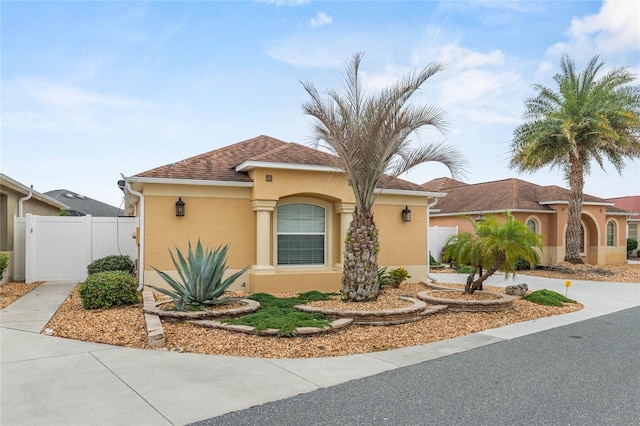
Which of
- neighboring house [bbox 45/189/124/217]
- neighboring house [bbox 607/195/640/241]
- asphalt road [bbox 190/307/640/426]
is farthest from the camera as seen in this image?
neighboring house [bbox 607/195/640/241]

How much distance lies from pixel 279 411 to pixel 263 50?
11.3 m

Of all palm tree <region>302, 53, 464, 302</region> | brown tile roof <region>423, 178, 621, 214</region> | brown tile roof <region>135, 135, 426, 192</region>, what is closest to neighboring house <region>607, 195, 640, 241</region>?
brown tile roof <region>423, 178, 621, 214</region>

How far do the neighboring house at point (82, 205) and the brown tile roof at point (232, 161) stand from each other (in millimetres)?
16284

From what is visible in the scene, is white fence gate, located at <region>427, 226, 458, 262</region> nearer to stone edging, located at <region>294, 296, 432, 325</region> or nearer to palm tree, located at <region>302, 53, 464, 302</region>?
palm tree, located at <region>302, 53, 464, 302</region>

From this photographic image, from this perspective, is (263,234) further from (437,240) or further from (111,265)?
(437,240)

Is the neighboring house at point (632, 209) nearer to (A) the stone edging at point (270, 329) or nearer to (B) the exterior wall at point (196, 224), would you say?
(B) the exterior wall at point (196, 224)

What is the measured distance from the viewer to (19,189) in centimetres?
1398

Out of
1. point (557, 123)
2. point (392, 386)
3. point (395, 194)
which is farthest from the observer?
point (557, 123)

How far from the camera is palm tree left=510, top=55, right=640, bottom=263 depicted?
61.6 ft

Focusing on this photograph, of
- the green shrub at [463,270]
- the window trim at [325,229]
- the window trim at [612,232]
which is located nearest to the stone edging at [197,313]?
the window trim at [325,229]

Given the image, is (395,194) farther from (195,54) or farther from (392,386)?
(392,386)

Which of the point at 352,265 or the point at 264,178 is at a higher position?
the point at 264,178

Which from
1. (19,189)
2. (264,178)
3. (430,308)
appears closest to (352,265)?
(430,308)

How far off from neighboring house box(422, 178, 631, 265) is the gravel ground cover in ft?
41.7
